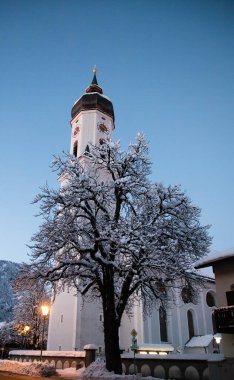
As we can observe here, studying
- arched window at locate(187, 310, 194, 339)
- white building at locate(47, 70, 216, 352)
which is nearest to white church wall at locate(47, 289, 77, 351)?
white building at locate(47, 70, 216, 352)

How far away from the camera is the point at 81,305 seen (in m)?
31.0

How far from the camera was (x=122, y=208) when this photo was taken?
2098 cm

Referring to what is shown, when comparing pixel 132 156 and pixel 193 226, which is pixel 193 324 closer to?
pixel 193 226

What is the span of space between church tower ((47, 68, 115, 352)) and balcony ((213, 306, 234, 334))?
37.2 feet

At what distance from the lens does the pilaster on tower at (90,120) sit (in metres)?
39.3

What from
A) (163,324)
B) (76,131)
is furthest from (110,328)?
(76,131)

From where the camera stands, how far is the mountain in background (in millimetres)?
91213

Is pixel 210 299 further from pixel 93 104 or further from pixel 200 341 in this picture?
pixel 93 104

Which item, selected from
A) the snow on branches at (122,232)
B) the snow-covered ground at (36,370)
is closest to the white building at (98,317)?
the snow on branches at (122,232)

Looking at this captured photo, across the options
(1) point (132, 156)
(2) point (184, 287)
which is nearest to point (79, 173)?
(1) point (132, 156)

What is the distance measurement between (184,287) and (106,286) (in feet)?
17.4

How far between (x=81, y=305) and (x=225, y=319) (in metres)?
17.8

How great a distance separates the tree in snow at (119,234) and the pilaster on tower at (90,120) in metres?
18.7

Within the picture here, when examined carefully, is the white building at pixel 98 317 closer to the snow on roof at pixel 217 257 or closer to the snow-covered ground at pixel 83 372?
the snow on roof at pixel 217 257
